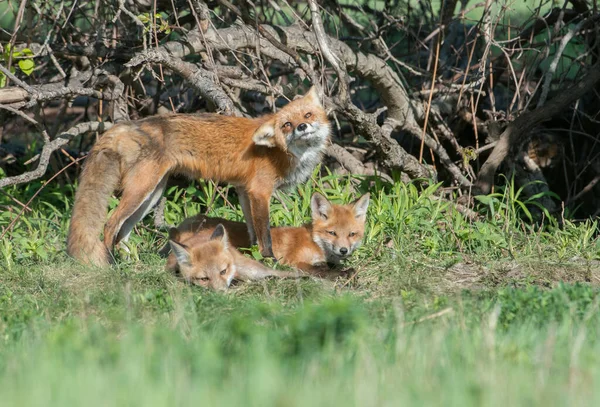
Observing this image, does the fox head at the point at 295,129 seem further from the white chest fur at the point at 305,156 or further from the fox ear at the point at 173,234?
the fox ear at the point at 173,234

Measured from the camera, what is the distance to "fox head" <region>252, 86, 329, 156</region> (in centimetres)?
749

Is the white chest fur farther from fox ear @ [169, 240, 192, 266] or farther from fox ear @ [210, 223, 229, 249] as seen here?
fox ear @ [169, 240, 192, 266]

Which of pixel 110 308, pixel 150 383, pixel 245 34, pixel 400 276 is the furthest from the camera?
pixel 245 34

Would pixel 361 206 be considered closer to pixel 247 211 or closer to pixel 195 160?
pixel 247 211

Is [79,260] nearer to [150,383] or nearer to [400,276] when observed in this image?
[400,276]

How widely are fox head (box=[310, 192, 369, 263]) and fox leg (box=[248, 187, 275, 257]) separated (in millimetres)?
456

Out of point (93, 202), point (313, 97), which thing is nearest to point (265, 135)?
point (313, 97)

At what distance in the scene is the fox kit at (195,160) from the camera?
7434mm

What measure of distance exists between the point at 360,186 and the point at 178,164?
8.56ft

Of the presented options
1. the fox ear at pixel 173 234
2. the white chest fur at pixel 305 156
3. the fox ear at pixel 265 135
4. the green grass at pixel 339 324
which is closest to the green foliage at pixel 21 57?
the green grass at pixel 339 324

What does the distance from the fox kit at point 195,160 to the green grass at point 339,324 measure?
1.53 feet

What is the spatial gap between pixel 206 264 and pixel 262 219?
985mm

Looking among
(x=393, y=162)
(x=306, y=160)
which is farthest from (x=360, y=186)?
(x=306, y=160)

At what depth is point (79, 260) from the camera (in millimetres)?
7105
